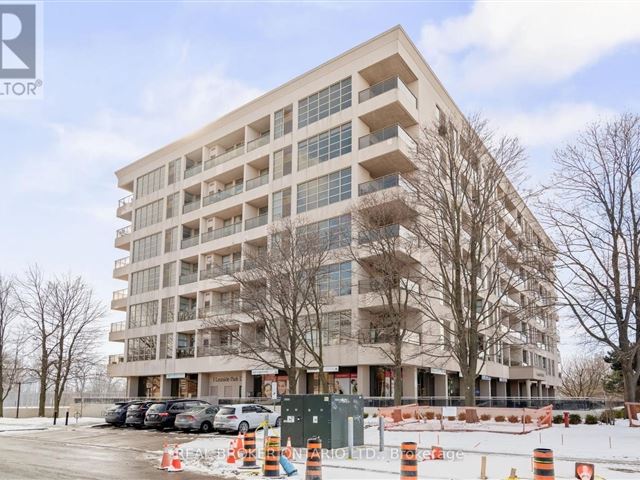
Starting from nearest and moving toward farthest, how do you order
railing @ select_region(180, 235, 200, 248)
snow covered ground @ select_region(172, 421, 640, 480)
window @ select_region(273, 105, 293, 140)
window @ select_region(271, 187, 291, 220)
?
snow covered ground @ select_region(172, 421, 640, 480)
window @ select_region(271, 187, 291, 220)
window @ select_region(273, 105, 293, 140)
railing @ select_region(180, 235, 200, 248)

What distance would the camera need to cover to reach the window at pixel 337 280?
40.9 meters

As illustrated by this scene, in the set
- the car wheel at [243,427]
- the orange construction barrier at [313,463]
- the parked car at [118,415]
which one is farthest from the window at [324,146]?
the orange construction barrier at [313,463]

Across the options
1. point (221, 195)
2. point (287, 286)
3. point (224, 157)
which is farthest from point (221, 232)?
point (287, 286)

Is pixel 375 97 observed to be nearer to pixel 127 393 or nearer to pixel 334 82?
pixel 334 82

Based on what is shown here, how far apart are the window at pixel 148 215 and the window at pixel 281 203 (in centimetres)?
1738

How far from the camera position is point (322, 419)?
1847cm

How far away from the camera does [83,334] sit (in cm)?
5347

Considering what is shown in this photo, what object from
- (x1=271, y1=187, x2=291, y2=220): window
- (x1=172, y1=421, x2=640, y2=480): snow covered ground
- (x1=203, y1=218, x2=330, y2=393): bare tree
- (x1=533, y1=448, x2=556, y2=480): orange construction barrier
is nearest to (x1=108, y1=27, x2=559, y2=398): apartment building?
(x1=271, y1=187, x2=291, y2=220): window

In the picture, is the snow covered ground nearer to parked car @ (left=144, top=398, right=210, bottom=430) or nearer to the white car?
the white car

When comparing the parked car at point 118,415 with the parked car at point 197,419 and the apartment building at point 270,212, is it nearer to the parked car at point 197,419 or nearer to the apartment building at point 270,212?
the parked car at point 197,419

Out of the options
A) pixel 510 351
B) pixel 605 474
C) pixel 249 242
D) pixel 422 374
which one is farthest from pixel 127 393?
pixel 605 474

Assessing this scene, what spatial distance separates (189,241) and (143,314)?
375 inches

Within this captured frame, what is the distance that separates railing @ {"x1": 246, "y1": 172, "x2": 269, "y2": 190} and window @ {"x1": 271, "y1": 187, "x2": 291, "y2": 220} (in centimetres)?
202

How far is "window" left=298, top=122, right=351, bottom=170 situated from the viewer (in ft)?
143
